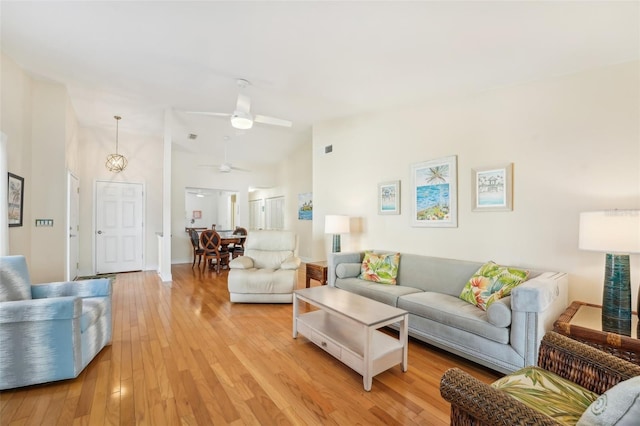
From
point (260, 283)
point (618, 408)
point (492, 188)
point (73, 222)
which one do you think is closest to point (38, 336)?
point (260, 283)

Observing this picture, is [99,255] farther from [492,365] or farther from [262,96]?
[492,365]

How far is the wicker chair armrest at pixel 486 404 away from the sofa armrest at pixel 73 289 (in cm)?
286

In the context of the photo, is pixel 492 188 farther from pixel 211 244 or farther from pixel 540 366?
pixel 211 244

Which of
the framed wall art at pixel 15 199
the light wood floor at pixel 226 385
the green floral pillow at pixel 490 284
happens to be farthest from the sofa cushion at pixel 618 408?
the framed wall art at pixel 15 199

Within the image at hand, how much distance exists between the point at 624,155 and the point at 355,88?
263 cm

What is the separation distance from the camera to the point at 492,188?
9.63ft

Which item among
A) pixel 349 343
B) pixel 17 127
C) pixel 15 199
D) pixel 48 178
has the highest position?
pixel 17 127

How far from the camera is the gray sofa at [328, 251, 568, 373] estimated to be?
193 centimetres

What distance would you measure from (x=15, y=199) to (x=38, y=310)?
223 cm

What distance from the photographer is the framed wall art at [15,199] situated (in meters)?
3.06

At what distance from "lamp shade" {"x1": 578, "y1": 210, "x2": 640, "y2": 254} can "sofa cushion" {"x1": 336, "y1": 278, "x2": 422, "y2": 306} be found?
1515mm

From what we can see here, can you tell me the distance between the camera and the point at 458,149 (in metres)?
3.22

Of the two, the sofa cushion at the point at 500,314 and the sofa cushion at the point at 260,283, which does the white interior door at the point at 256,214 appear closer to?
the sofa cushion at the point at 260,283

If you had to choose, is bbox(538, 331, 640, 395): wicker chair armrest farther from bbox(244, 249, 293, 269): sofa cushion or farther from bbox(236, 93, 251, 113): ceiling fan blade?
bbox(236, 93, 251, 113): ceiling fan blade
